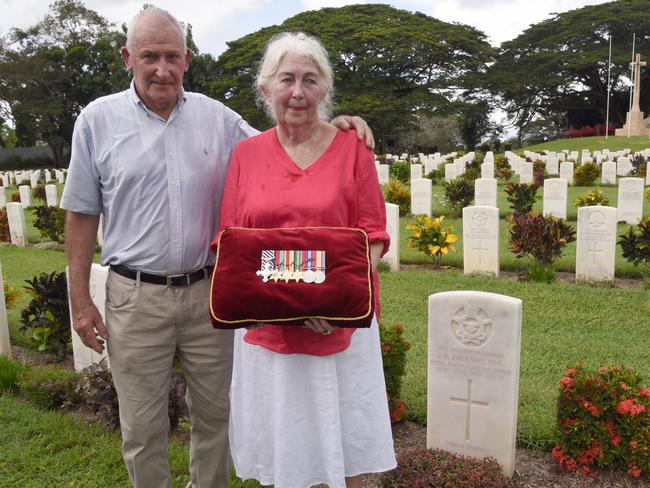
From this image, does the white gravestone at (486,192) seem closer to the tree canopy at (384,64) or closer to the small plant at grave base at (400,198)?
the small plant at grave base at (400,198)

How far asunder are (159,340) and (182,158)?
746 millimetres

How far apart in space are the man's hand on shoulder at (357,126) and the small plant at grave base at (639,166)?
17793 mm

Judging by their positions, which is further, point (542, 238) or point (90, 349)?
point (542, 238)

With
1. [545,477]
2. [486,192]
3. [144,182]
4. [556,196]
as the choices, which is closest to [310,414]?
[144,182]

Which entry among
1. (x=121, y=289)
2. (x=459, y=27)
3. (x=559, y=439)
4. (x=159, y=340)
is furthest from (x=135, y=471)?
(x=459, y=27)

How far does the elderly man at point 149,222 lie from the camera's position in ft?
7.91

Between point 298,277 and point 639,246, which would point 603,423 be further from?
point 639,246

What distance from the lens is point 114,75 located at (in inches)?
1353

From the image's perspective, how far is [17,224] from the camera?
Result: 11391mm

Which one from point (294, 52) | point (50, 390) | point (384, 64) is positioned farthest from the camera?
point (384, 64)

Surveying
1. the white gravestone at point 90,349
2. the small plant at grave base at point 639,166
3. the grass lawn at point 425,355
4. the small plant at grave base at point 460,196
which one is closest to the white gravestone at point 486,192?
the small plant at grave base at point 460,196

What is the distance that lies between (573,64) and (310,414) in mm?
45856

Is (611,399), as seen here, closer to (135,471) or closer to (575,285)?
(135,471)

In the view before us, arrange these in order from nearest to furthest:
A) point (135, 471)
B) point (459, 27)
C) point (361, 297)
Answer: point (361, 297) < point (135, 471) < point (459, 27)
